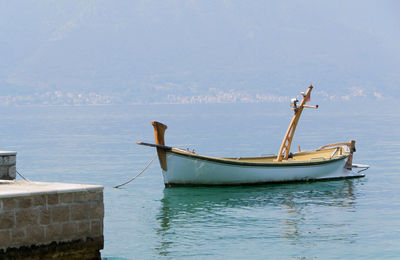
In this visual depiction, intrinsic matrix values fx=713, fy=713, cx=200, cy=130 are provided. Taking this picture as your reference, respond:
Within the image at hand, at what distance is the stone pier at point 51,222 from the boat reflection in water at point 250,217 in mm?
3876

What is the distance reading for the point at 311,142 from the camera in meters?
62.5

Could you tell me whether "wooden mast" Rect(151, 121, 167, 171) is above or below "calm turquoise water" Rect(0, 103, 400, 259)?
above

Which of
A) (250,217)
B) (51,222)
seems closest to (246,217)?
(250,217)

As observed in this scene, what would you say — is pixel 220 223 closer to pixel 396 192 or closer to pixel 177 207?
pixel 177 207

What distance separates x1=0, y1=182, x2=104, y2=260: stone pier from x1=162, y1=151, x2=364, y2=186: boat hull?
12.8 metres

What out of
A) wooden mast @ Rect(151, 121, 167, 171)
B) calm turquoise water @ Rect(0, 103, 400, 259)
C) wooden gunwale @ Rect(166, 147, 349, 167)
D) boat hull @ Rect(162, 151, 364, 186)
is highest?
wooden mast @ Rect(151, 121, 167, 171)

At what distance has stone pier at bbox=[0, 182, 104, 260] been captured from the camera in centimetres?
1155

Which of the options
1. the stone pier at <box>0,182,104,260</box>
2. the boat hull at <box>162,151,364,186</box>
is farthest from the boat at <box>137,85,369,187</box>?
the stone pier at <box>0,182,104,260</box>

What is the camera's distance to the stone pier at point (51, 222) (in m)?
11.5

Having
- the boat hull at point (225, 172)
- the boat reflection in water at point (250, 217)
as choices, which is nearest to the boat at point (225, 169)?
the boat hull at point (225, 172)

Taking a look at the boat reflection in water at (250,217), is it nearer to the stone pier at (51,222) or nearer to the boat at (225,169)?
the boat at (225,169)

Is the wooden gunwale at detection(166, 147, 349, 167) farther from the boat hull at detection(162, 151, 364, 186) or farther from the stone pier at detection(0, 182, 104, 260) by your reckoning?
the stone pier at detection(0, 182, 104, 260)

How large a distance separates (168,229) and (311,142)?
4479 centimetres

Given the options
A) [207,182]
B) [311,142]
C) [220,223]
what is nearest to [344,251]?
[220,223]
